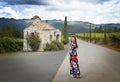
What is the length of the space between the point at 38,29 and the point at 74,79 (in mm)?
36100

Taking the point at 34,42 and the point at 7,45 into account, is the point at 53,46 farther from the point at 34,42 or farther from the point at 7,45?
the point at 7,45

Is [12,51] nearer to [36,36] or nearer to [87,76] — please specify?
[36,36]

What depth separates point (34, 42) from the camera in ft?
158

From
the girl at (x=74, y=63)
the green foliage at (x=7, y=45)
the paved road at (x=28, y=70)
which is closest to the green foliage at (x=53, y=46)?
the green foliage at (x=7, y=45)

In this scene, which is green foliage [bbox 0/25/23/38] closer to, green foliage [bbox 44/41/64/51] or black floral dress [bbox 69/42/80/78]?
green foliage [bbox 44/41/64/51]

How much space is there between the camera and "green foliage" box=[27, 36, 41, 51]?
47.6 metres

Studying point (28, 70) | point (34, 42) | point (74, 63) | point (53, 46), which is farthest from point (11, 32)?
point (74, 63)

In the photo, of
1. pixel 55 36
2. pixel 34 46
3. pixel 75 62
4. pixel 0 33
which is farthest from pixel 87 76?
pixel 0 33

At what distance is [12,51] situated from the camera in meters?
39.7

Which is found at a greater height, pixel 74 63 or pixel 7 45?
pixel 74 63

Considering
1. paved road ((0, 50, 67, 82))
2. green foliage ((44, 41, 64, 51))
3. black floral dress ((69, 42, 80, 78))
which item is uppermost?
black floral dress ((69, 42, 80, 78))

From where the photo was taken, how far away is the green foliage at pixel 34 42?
156 ft

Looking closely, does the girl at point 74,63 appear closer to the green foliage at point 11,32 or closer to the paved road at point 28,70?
the paved road at point 28,70

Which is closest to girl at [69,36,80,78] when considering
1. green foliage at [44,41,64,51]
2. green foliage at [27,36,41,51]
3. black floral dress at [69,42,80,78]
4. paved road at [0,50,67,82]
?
black floral dress at [69,42,80,78]
